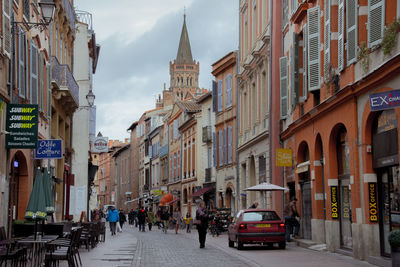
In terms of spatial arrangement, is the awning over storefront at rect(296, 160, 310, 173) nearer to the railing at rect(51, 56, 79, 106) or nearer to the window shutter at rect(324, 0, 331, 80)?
the window shutter at rect(324, 0, 331, 80)

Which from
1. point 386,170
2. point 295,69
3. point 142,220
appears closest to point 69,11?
point 295,69

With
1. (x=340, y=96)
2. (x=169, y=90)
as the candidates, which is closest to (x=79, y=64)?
(x=340, y=96)

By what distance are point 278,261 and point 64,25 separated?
1925 centimetres

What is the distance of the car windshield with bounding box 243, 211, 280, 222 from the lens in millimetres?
21423

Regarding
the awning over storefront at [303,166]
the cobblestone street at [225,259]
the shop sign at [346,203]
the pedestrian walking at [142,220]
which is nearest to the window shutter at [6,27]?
the cobblestone street at [225,259]

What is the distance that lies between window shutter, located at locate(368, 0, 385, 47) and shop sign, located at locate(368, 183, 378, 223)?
146 inches

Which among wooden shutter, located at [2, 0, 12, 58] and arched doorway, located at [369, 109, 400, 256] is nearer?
arched doorway, located at [369, 109, 400, 256]

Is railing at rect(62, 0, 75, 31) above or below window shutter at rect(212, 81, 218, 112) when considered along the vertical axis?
above

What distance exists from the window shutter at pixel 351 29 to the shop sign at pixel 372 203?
3.50 metres

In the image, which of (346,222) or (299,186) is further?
(299,186)

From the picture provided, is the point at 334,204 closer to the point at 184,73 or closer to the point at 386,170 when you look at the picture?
the point at 386,170

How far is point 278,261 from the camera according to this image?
16.9 meters

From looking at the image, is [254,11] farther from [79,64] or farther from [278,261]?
[278,261]

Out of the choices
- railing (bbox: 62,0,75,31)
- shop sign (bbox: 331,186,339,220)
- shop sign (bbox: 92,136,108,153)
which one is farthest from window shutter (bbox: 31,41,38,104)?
shop sign (bbox: 92,136,108,153)
